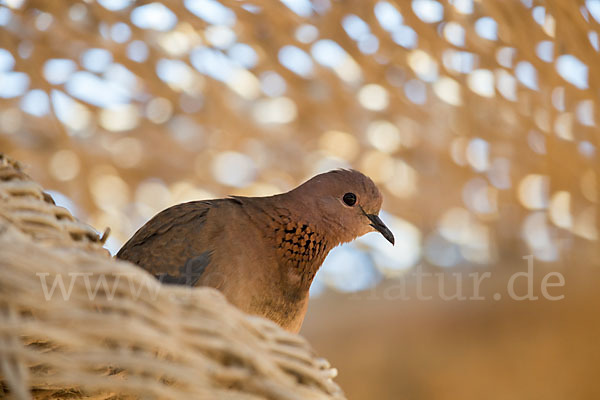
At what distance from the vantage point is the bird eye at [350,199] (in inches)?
49.2

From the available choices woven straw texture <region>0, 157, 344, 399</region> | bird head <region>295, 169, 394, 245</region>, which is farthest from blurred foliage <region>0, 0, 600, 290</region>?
woven straw texture <region>0, 157, 344, 399</region>

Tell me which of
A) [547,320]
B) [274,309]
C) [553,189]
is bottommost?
[274,309]

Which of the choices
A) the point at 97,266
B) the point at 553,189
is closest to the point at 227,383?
the point at 97,266

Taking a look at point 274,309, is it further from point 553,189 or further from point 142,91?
point 553,189

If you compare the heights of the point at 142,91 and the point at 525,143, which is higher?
the point at 525,143

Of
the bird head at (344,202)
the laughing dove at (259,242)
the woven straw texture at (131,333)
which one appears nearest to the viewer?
the woven straw texture at (131,333)

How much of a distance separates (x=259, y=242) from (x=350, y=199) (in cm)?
23

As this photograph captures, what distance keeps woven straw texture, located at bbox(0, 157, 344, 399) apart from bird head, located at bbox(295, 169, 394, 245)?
606mm

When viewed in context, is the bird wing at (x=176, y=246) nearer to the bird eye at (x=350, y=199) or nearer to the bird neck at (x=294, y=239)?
the bird neck at (x=294, y=239)

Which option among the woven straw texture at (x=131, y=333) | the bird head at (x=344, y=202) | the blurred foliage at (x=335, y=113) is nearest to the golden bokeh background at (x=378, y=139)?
the blurred foliage at (x=335, y=113)

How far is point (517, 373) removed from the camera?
1961 millimetres

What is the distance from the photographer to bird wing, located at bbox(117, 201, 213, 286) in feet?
3.56

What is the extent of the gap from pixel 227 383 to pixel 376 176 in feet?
4.52

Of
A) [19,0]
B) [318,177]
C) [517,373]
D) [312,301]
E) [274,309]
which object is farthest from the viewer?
[312,301]
